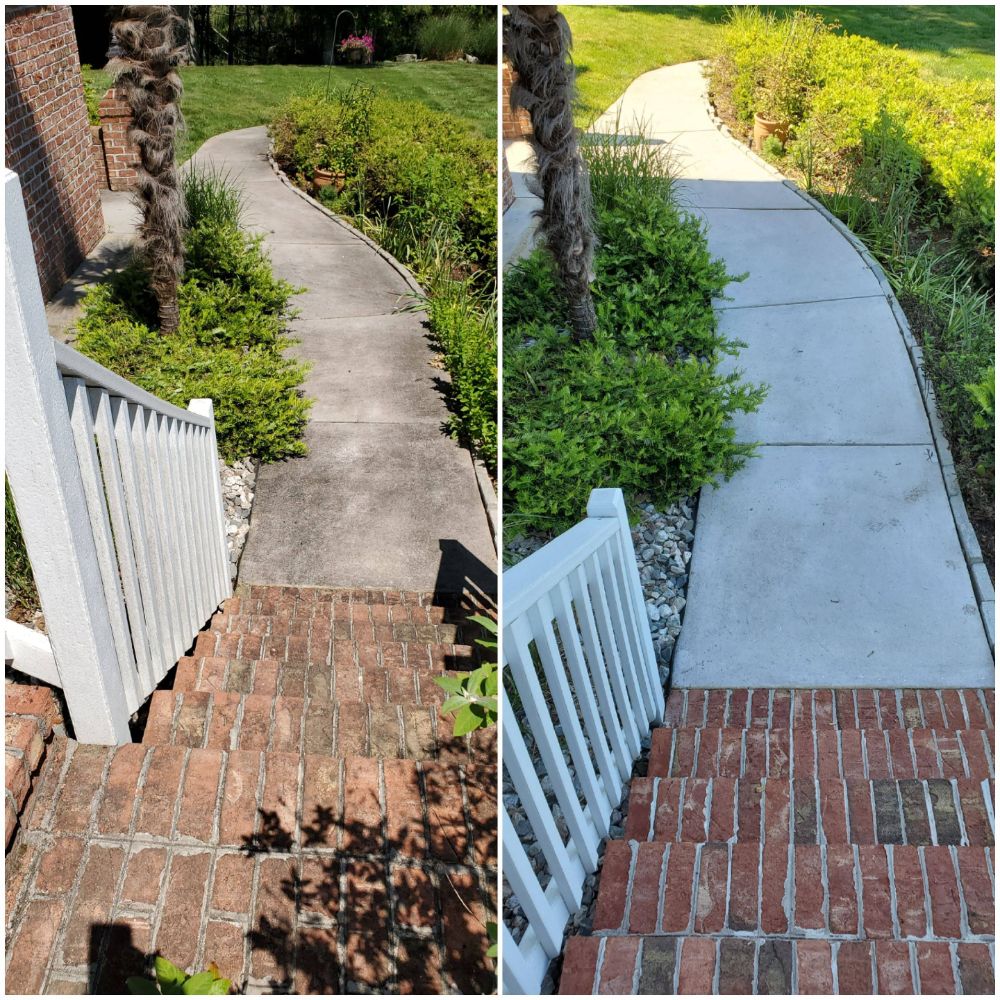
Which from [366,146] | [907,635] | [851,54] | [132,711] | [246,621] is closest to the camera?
[132,711]

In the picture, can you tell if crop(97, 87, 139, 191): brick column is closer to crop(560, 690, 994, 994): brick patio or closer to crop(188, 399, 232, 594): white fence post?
crop(188, 399, 232, 594): white fence post

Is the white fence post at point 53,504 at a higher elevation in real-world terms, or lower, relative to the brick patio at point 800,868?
higher

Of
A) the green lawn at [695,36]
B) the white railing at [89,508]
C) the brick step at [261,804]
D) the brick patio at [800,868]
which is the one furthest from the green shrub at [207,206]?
the brick patio at [800,868]

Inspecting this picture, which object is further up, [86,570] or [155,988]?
[86,570]

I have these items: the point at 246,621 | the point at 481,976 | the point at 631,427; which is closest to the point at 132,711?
the point at 481,976

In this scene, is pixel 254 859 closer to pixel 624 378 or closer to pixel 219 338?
pixel 624 378

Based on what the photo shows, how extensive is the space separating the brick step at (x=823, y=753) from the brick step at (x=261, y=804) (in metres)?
0.91

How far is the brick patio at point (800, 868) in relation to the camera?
83.0 inches

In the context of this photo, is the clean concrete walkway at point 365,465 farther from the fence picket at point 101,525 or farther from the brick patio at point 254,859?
the fence picket at point 101,525

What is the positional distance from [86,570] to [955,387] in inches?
180

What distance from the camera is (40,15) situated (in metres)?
8.49

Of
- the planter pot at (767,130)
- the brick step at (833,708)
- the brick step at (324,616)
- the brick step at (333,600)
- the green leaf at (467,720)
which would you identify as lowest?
the brick step at (333,600)

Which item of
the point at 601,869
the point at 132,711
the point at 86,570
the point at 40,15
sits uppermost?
the point at 40,15

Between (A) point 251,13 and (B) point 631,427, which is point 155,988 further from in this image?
(A) point 251,13
